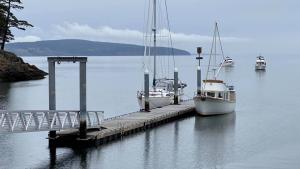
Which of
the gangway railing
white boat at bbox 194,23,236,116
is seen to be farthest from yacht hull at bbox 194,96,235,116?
the gangway railing

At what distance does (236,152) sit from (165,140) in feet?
23.3

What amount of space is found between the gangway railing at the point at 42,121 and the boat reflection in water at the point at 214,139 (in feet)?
27.9

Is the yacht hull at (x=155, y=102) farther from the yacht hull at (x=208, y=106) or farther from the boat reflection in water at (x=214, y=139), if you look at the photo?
the boat reflection in water at (x=214, y=139)

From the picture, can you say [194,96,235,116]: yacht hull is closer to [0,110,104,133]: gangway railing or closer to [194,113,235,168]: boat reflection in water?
[194,113,235,168]: boat reflection in water

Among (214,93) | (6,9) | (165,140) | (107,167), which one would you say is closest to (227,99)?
(214,93)

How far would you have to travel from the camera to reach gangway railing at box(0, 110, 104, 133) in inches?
1359

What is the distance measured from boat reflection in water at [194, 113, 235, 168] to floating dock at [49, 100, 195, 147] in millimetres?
2669

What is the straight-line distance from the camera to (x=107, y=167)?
3594cm

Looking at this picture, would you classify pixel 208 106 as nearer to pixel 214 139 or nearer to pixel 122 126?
pixel 214 139

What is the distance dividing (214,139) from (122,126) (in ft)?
26.0

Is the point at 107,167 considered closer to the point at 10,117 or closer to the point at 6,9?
the point at 10,117

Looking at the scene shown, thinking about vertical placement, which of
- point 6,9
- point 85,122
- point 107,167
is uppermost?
point 6,9

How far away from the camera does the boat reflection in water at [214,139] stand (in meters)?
38.4

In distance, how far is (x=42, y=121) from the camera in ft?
121
